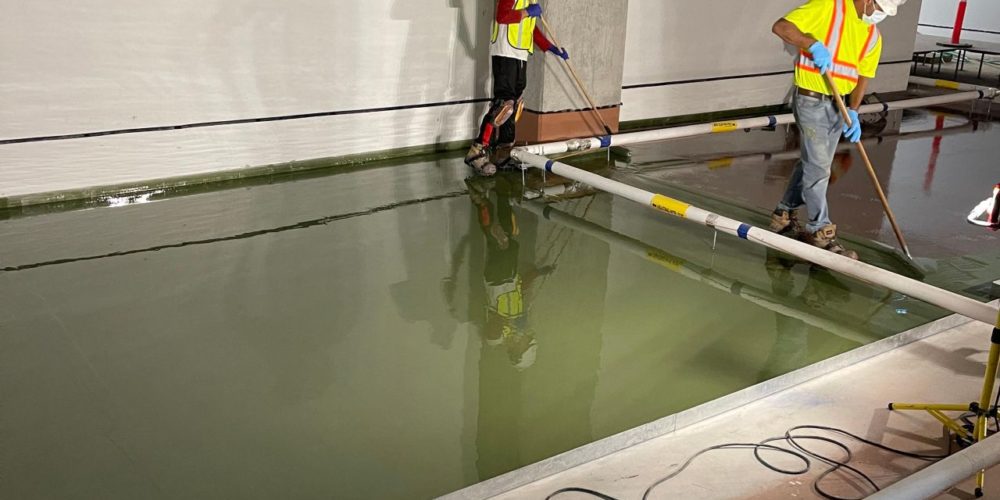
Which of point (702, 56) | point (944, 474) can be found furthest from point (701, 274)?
point (702, 56)

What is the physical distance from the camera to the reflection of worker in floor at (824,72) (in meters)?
4.11

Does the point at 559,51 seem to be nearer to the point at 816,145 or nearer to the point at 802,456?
the point at 816,145

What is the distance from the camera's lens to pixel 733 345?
355 cm

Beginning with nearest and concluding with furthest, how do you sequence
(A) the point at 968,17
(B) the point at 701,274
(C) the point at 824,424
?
(C) the point at 824,424 → (B) the point at 701,274 → (A) the point at 968,17

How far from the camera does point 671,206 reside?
454 centimetres

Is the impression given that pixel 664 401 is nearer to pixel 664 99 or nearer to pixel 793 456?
pixel 793 456

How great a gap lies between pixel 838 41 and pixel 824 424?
2015mm

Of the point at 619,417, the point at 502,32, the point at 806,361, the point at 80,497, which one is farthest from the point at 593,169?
the point at 80,497

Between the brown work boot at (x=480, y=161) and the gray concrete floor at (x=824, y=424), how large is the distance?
293 centimetres

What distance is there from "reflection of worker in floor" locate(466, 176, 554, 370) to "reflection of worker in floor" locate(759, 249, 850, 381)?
0.93 metres

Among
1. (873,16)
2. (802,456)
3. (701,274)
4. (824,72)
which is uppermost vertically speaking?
(873,16)

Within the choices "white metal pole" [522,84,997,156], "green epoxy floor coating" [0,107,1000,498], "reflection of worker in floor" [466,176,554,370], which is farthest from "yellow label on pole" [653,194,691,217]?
"white metal pole" [522,84,997,156]

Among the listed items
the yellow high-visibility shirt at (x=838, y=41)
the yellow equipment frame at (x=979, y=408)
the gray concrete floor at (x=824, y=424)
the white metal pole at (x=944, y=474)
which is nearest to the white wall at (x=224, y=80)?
the yellow high-visibility shirt at (x=838, y=41)

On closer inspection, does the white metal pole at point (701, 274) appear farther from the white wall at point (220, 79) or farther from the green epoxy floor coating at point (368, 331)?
the white wall at point (220, 79)
